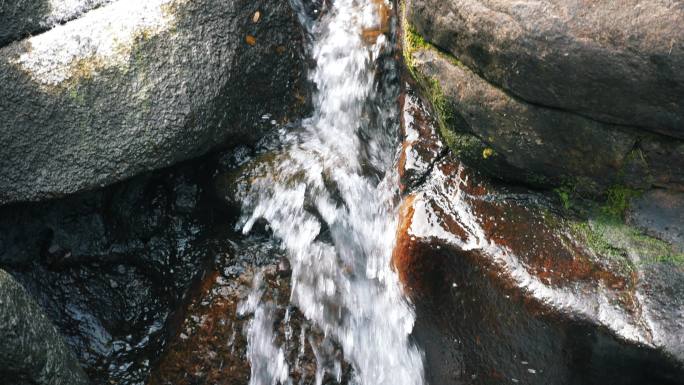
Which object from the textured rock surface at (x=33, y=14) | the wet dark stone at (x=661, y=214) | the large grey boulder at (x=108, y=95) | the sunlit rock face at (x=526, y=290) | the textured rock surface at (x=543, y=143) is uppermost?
the textured rock surface at (x=33, y=14)

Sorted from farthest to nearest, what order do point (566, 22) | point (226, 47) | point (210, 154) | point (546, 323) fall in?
point (210, 154), point (226, 47), point (546, 323), point (566, 22)

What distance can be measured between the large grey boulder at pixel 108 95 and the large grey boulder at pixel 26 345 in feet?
3.15

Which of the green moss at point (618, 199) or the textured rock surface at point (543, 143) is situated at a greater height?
the textured rock surface at point (543, 143)

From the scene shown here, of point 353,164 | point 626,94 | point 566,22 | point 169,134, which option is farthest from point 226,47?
point 626,94

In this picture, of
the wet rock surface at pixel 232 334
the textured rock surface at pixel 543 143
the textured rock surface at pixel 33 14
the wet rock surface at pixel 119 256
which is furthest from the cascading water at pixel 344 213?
the textured rock surface at pixel 33 14

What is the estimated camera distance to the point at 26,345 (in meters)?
2.94

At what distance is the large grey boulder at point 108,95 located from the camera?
380cm

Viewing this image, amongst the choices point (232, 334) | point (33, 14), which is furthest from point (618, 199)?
point (33, 14)

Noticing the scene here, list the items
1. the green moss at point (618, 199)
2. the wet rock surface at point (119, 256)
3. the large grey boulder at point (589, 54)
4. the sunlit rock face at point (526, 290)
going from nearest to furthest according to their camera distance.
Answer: the large grey boulder at point (589, 54) → the sunlit rock face at point (526, 290) → the green moss at point (618, 199) → the wet rock surface at point (119, 256)

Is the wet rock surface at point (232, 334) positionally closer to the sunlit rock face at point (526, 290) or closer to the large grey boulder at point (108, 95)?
the sunlit rock face at point (526, 290)

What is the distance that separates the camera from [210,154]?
14.6ft

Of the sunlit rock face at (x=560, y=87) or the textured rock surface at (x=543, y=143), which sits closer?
the sunlit rock face at (x=560, y=87)

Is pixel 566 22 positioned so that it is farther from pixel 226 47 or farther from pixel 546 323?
pixel 226 47

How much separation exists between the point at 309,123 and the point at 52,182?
1775 millimetres
